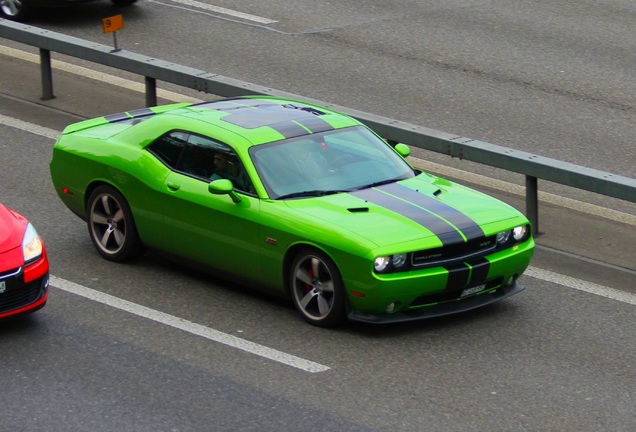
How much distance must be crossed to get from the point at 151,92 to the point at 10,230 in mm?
5209

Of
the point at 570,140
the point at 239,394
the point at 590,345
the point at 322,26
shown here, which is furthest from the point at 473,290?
the point at 322,26

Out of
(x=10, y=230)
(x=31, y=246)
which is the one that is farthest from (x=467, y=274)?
(x=10, y=230)

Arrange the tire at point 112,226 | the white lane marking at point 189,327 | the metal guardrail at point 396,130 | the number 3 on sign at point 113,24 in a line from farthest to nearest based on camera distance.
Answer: the number 3 on sign at point 113,24, the metal guardrail at point 396,130, the tire at point 112,226, the white lane marking at point 189,327

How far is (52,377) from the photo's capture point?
8.77 metres

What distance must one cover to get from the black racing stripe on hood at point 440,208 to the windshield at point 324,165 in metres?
0.21

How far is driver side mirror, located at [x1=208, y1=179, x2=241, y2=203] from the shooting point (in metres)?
9.83

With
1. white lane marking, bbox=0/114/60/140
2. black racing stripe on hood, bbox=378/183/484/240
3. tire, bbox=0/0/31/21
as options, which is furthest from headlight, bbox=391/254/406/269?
tire, bbox=0/0/31/21

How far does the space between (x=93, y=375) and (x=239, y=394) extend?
3.32 feet

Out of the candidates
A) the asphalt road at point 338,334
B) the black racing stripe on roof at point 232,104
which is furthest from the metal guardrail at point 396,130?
the black racing stripe on roof at point 232,104

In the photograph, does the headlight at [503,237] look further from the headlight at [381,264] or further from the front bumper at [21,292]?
the front bumper at [21,292]

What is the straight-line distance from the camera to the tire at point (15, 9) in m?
18.5

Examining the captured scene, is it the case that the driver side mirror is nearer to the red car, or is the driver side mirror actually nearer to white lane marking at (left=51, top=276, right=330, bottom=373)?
white lane marking at (left=51, top=276, right=330, bottom=373)

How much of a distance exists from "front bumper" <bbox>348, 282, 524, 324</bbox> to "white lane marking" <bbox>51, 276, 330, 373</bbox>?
58 cm

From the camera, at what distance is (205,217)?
10195 mm
